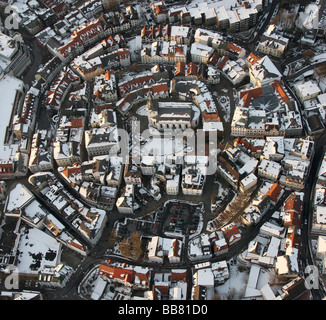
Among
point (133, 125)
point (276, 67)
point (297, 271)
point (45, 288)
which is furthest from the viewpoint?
point (276, 67)

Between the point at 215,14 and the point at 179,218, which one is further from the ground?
the point at 215,14

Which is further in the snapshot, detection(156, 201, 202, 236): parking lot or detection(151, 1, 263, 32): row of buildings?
detection(151, 1, 263, 32): row of buildings

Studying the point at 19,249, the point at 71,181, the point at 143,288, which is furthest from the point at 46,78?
the point at 143,288

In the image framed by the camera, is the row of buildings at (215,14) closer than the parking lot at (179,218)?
No

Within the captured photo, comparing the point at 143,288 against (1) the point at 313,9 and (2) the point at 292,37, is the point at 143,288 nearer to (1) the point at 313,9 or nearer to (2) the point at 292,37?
(2) the point at 292,37

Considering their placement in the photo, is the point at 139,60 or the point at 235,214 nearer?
the point at 235,214

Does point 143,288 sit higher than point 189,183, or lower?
lower

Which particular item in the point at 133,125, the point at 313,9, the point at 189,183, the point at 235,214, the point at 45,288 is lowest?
the point at 45,288

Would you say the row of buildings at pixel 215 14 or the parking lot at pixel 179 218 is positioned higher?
the row of buildings at pixel 215 14

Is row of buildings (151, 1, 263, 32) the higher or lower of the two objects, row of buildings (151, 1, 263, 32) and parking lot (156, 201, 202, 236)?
the higher

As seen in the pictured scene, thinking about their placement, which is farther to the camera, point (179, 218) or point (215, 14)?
point (215, 14)

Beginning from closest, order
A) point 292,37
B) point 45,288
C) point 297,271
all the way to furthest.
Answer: point 297,271, point 45,288, point 292,37
